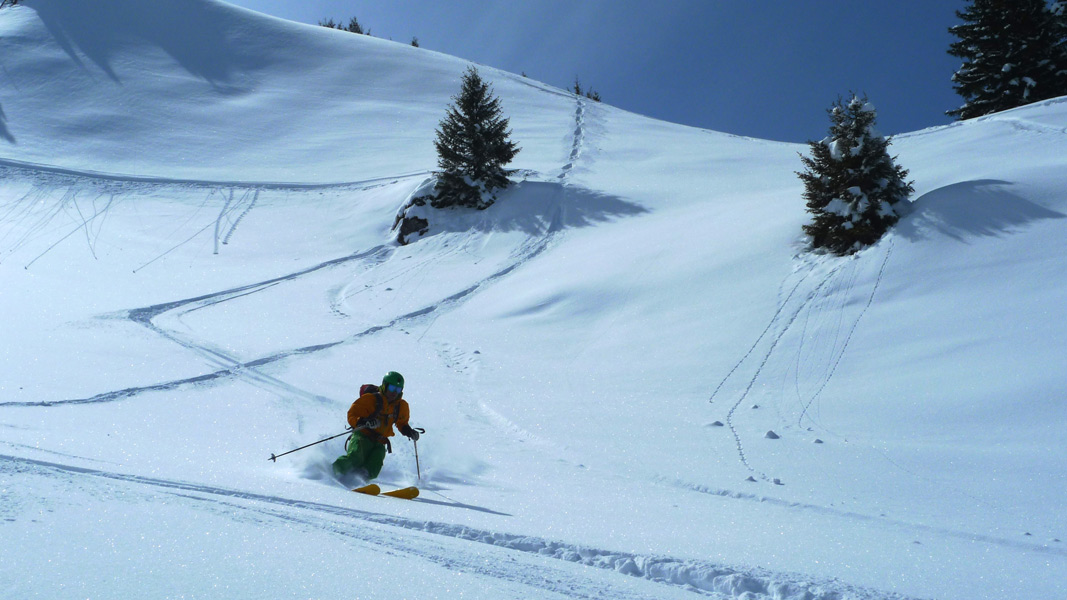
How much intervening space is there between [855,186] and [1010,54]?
18.8 m

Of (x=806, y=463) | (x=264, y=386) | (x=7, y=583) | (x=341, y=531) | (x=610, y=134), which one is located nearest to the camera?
(x=7, y=583)

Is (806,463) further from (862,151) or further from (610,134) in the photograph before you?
(610,134)

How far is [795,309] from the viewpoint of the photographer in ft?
31.1

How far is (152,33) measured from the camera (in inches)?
1672

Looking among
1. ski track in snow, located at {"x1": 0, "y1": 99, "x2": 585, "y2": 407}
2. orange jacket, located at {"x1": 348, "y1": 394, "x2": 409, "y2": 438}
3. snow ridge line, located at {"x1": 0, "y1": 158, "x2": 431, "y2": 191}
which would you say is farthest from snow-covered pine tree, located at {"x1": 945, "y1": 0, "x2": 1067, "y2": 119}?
orange jacket, located at {"x1": 348, "y1": 394, "x2": 409, "y2": 438}

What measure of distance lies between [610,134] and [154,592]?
26552 mm

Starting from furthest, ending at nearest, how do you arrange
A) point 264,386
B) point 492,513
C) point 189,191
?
point 189,191 → point 264,386 → point 492,513

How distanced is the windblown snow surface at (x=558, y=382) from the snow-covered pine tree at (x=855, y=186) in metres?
0.37

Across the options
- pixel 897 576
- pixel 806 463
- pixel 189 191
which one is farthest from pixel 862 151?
pixel 189 191

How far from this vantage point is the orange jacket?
600cm

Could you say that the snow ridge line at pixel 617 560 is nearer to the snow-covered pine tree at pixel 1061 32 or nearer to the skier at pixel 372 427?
the skier at pixel 372 427

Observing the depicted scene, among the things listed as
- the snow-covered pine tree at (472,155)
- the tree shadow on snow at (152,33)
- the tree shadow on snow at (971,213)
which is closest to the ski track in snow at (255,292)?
the snow-covered pine tree at (472,155)

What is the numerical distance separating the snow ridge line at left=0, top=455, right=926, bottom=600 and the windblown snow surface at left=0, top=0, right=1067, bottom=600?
0.02m

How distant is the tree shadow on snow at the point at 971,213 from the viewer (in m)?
9.11
